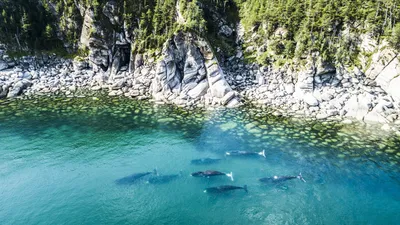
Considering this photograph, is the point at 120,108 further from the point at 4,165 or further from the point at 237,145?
the point at 237,145

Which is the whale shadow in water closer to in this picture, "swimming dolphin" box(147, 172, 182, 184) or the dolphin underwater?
"swimming dolphin" box(147, 172, 182, 184)

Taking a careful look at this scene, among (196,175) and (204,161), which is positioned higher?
(204,161)

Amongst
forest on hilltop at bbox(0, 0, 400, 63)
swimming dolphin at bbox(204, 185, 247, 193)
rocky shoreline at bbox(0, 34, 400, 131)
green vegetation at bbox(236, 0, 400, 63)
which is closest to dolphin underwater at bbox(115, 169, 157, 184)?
swimming dolphin at bbox(204, 185, 247, 193)

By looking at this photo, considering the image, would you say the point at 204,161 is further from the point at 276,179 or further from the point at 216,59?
the point at 216,59

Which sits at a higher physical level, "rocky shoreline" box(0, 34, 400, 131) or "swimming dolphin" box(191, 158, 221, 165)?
"rocky shoreline" box(0, 34, 400, 131)

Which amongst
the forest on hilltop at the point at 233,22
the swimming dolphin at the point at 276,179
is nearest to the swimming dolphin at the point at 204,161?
the swimming dolphin at the point at 276,179

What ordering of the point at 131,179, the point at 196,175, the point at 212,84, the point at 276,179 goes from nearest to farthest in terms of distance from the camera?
1. the point at 276,179
2. the point at 131,179
3. the point at 196,175
4. the point at 212,84

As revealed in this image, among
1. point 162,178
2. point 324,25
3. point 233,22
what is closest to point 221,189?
point 162,178
